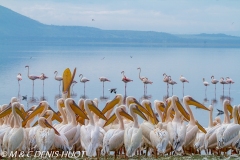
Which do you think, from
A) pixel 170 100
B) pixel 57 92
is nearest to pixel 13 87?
pixel 57 92

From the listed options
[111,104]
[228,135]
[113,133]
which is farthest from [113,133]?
[228,135]

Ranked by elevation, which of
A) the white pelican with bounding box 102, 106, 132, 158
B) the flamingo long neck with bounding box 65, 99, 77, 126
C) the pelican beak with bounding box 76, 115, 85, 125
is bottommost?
the white pelican with bounding box 102, 106, 132, 158

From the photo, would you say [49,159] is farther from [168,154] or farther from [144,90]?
[144,90]

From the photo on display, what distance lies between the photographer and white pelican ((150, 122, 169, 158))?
816cm

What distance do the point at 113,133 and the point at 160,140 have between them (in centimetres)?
67

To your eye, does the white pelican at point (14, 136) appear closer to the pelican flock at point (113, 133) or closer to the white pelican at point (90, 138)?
the pelican flock at point (113, 133)

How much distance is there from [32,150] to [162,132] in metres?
1.90

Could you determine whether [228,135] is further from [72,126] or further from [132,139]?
[72,126]

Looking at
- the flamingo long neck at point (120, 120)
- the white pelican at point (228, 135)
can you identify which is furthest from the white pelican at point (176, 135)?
the flamingo long neck at point (120, 120)

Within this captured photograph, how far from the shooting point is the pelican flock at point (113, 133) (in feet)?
26.2

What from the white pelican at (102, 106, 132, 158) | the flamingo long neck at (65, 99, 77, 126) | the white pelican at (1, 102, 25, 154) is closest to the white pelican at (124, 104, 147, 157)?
the white pelican at (102, 106, 132, 158)

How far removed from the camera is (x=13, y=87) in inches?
922

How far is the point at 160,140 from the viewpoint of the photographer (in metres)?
8.20

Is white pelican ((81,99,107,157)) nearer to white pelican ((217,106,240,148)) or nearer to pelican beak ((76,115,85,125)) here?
pelican beak ((76,115,85,125))
